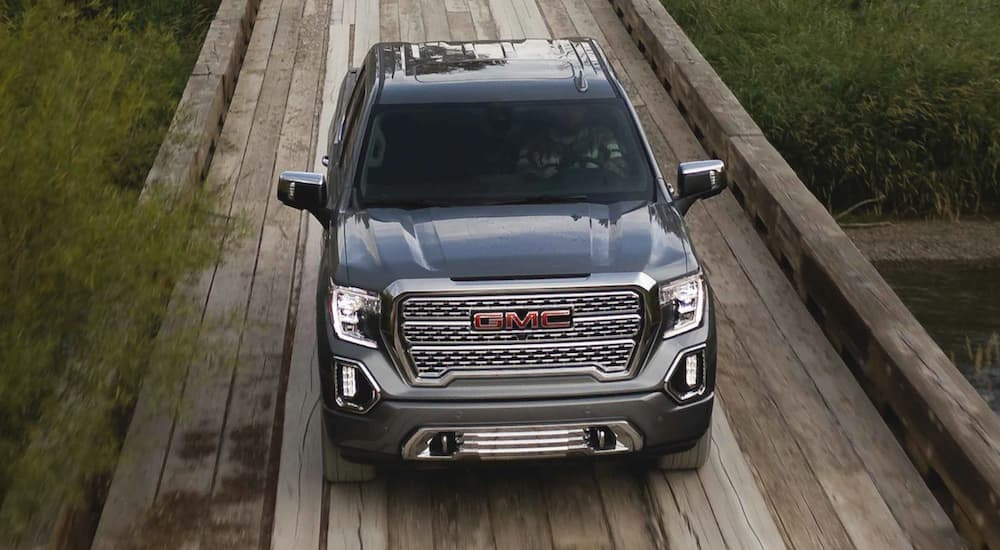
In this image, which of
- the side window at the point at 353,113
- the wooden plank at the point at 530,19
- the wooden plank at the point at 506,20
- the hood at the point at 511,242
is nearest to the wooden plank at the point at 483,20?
the wooden plank at the point at 506,20

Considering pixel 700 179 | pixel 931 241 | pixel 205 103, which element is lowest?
pixel 931 241

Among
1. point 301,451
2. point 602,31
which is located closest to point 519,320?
point 301,451

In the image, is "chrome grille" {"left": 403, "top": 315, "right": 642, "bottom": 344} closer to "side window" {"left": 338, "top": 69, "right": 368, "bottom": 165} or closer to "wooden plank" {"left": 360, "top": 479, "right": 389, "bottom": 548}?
"wooden plank" {"left": 360, "top": 479, "right": 389, "bottom": 548}

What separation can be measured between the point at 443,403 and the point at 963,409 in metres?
2.30

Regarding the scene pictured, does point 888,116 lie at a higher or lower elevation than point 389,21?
lower

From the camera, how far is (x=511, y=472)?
21.8 feet

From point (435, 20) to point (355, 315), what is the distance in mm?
9665

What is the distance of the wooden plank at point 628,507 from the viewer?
6.09m

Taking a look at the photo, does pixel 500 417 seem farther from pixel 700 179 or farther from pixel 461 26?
pixel 461 26

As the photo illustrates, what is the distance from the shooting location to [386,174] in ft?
22.1

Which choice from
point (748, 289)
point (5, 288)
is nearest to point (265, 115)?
point (748, 289)

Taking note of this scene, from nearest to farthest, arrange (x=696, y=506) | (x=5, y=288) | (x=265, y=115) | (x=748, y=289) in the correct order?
(x=5, y=288)
(x=696, y=506)
(x=748, y=289)
(x=265, y=115)

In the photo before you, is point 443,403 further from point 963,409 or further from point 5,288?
point 963,409

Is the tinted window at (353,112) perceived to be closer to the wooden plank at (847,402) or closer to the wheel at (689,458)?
the wheel at (689,458)
